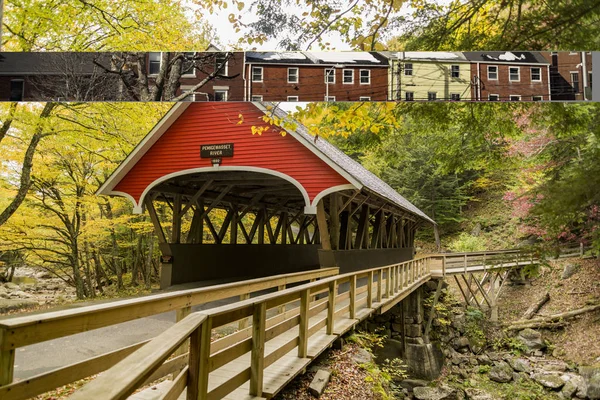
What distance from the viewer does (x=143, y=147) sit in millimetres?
4816

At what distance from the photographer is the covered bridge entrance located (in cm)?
441

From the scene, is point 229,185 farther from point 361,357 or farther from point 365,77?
point 365,77

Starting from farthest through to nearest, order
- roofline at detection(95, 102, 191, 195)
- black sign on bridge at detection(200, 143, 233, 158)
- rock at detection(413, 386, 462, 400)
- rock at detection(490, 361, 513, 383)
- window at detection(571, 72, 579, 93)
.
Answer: rock at detection(413, 386, 462, 400) → rock at detection(490, 361, 513, 383) → black sign on bridge at detection(200, 143, 233, 158) → roofline at detection(95, 102, 191, 195) → window at detection(571, 72, 579, 93)

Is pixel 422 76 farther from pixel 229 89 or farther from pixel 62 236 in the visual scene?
pixel 62 236

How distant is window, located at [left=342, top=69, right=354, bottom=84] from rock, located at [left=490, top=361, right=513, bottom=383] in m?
4.37

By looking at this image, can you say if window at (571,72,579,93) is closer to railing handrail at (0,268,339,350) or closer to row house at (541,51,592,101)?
row house at (541,51,592,101)

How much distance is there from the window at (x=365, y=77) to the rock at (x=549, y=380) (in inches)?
167

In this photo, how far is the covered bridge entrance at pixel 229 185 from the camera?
14.5ft

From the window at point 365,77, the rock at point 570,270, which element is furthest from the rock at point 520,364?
the window at point 365,77

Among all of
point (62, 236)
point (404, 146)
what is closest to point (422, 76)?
point (404, 146)

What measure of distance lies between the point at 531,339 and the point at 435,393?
148 cm

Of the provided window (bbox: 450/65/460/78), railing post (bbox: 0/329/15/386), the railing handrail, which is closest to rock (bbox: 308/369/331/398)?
the railing handrail

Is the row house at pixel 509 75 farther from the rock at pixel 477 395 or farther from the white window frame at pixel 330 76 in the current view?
the rock at pixel 477 395

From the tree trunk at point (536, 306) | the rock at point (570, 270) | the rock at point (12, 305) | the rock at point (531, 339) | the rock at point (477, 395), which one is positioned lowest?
the rock at point (477, 395)
